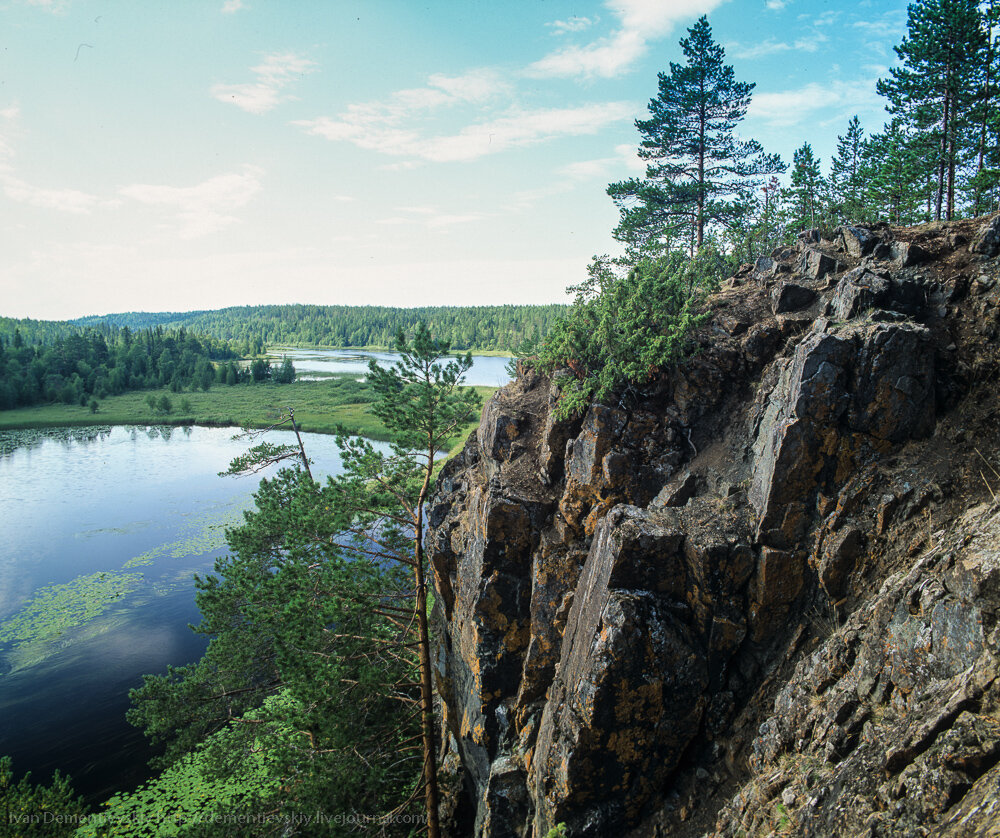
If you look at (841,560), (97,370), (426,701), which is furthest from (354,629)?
(97,370)

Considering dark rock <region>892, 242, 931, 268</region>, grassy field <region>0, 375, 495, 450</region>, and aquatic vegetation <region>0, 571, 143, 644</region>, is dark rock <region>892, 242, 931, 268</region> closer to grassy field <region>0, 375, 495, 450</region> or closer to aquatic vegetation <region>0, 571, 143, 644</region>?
aquatic vegetation <region>0, 571, 143, 644</region>

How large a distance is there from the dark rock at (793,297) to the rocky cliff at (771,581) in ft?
0.18

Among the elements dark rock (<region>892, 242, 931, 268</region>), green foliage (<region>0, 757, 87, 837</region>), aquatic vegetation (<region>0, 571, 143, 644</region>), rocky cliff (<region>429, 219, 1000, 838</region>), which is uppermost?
dark rock (<region>892, 242, 931, 268</region>)

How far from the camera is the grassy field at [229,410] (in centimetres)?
7531

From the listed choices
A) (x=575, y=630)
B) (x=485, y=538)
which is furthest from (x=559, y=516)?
(x=575, y=630)

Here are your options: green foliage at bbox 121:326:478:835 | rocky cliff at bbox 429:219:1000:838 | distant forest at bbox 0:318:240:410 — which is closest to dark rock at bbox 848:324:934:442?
rocky cliff at bbox 429:219:1000:838

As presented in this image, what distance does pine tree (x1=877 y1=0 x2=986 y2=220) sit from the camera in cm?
2106

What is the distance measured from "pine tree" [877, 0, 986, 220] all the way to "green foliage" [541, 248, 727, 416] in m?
18.1

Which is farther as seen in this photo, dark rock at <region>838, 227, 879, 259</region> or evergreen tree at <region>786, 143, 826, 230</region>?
evergreen tree at <region>786, 143, 826, 230</region>

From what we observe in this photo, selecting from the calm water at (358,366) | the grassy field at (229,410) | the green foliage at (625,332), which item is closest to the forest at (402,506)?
the green foliage at (625,332)

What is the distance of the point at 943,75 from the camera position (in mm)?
22547

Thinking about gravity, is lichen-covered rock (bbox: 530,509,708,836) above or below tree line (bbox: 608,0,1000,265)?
below

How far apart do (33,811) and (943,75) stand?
3920 cm

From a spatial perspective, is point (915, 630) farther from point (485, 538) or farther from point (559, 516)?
point (485, 538)
